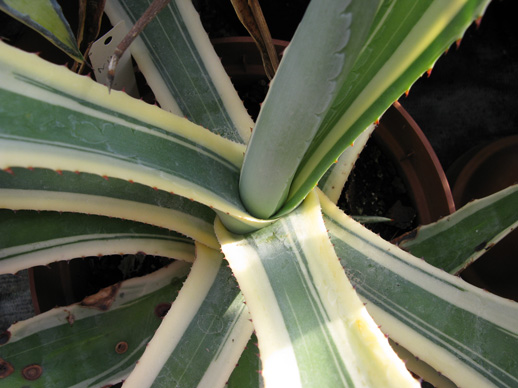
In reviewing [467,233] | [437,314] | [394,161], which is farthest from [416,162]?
[437,314]

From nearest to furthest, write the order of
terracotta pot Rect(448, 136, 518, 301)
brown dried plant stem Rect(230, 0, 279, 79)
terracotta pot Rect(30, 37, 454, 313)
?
brown dried plant stem Rect(230, 0, 279, 79), terracotta pot Rect(30, 37, 454, 313), terracotta pot Rect(448, 136, 518, 301)

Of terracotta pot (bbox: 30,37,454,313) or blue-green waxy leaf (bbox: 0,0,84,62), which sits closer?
blue-green waxy leaf (bbox: 0,0,84,62)

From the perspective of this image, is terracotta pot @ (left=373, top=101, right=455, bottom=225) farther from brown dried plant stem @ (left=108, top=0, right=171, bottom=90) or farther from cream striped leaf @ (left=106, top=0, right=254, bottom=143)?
brown dried plant stem @ (left=108, top=0, right=171, bottom=90)

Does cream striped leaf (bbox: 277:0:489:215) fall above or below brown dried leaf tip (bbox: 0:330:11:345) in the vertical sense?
below

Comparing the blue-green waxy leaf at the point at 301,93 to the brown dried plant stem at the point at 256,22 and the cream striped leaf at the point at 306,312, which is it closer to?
the cream striped leaf at the point at 306,312

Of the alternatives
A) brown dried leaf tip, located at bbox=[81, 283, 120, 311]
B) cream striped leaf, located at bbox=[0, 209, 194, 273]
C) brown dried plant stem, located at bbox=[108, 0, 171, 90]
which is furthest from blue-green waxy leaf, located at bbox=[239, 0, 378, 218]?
brown dried leaf tip, located at bbox=[81, 283, 120, 311]

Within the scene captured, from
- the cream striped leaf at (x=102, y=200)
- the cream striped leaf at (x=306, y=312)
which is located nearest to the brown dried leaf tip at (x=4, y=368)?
the cream striped leaf at (x=102, y=200)

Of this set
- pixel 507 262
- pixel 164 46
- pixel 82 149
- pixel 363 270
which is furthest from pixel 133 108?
pixel 507 262
